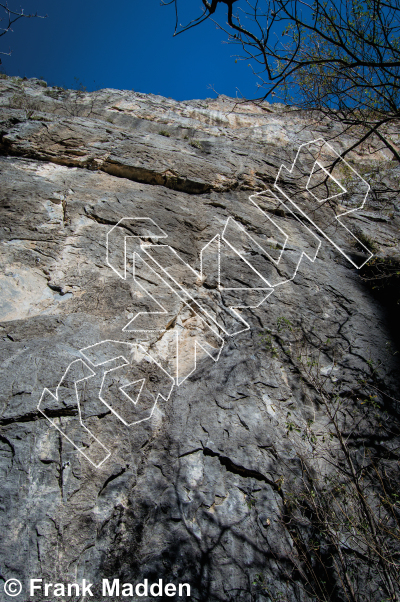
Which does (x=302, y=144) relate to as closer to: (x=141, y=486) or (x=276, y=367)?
(x=276, y=367)

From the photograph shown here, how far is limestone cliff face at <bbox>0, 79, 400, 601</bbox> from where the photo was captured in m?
2.13

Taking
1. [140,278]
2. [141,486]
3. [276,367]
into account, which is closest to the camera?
[141,486]

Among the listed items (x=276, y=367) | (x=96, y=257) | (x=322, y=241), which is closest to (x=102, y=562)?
(x=276, y=367)

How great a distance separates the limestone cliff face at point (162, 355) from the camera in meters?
2.13

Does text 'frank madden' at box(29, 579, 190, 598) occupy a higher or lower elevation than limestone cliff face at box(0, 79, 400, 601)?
lower

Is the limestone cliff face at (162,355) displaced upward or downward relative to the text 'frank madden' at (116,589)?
upward

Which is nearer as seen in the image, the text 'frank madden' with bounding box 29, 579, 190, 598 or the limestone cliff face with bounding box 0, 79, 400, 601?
the text 'frank madden' with bounding box 29, 579, 190, 598

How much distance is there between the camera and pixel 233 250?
4203 millimetres

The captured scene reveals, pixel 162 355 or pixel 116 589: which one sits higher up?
pixel 162 355

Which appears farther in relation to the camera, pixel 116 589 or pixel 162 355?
pixel 162 355

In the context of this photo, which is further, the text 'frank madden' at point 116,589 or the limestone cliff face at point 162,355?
the limestone cliff face at point 162,355

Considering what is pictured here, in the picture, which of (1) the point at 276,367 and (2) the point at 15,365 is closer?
(2) the point at 15,365

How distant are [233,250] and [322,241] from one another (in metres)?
1.57

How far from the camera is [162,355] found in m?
3.13
